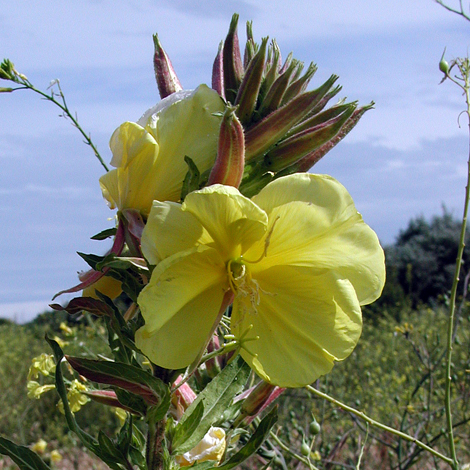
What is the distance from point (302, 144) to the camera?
131 cm

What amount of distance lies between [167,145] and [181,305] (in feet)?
1.15

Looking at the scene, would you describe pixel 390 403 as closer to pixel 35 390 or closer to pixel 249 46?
pixel 35 390

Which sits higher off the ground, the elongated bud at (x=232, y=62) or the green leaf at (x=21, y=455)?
the elongated bud at (x=232, y=62)

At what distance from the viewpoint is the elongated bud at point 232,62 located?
146 cm

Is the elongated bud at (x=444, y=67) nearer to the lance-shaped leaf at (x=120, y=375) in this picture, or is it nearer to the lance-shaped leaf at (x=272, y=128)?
the lance-shaped leaf at (x=272, y=128)

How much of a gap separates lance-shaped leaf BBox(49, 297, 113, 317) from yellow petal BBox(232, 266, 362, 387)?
0.30 m

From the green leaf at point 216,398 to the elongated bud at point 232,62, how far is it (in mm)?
683

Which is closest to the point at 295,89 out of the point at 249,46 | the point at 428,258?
the point at 249,46

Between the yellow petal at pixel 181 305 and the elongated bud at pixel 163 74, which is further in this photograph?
the elongated bud at pixel 163 74

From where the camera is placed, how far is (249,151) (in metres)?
1.32

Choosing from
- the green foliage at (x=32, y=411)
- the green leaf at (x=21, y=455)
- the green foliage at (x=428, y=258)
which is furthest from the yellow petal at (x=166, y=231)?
the green foliage at (x=428, y=258)

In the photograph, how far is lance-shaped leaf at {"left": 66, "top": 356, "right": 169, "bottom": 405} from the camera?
1231 millimetres

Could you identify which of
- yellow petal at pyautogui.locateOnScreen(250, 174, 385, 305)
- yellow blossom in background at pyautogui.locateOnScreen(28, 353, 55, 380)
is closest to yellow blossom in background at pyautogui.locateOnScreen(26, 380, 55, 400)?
yellow blossom in background at pyautogui.locateOnScreen(28, 353, 55, 380)

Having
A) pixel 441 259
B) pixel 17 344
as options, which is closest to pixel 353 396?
pixel 17 344
